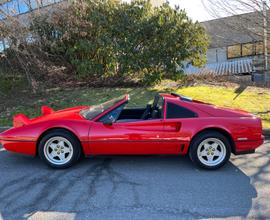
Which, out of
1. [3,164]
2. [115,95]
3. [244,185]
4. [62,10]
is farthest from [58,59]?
[244,185]

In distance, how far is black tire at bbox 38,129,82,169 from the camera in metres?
4.41

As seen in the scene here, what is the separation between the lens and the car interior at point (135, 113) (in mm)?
4520

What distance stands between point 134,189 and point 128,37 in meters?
7.17

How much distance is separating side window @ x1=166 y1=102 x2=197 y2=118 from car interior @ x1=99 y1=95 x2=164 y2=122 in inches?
5.5

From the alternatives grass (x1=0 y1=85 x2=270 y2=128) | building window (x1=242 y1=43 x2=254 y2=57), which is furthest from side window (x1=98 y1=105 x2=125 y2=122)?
building window (x1=242 y1=43 x2=254 y2=57)

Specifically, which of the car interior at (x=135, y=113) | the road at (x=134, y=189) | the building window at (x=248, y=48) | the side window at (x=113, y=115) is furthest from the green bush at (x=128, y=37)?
the road at (x=134, y=189)

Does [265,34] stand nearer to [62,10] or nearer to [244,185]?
[244,185]

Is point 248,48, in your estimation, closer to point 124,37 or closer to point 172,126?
point 124,37

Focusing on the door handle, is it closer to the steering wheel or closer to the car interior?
the car interior

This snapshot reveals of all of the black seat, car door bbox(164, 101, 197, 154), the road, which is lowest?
the road

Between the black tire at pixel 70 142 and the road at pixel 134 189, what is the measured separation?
108 mm

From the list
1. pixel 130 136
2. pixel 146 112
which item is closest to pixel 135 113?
pixel 146 112

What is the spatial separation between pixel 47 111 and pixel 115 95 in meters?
4.20

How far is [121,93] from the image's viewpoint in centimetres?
975
